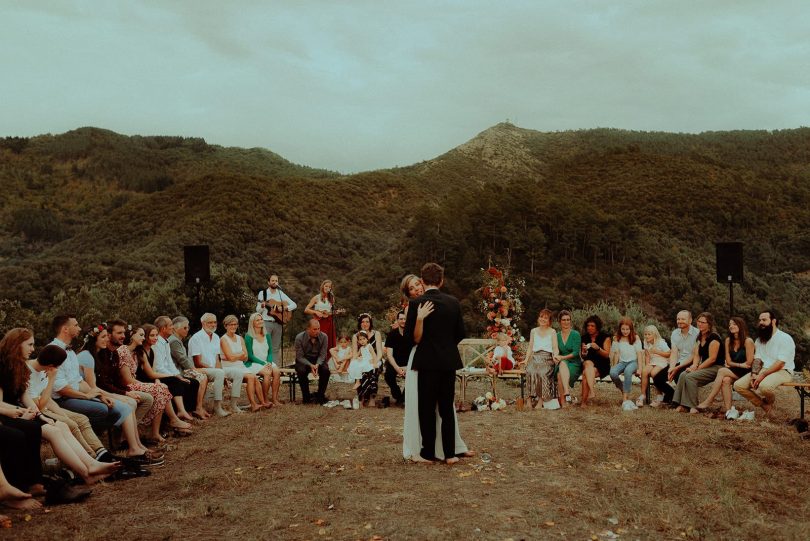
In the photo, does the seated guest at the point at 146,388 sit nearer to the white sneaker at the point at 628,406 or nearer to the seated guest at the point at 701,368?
the white sneaker at the point at 628,406

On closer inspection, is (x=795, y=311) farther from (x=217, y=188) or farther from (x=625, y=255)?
(x=217, y=188)

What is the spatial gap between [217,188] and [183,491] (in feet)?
104

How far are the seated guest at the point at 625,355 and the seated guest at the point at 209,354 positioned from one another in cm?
431

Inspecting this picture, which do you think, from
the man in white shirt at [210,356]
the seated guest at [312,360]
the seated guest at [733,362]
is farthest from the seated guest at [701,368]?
the man in white shirt at [210,356]

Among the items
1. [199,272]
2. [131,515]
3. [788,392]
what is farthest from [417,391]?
[199,272]

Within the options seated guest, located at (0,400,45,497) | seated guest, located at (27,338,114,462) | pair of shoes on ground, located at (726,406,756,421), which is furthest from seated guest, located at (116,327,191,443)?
pair of shoes on ground, located at (726,406,756,421)

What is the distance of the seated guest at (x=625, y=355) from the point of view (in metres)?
7.57

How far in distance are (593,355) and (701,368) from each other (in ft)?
3.96

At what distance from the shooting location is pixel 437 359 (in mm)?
4645

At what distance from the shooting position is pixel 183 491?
167 inches

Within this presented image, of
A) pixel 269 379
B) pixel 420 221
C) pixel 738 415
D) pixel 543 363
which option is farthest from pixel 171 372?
pixel 420 221

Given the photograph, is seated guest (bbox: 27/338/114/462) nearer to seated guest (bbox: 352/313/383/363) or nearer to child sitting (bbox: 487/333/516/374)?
seated guest (bbox: 352/313/383/363)

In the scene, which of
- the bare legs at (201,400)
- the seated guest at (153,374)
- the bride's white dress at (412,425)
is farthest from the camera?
the bare legs at (201,400)

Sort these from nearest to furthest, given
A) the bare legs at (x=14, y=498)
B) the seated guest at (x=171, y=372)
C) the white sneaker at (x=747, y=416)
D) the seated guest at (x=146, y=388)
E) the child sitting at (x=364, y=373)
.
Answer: the bare legs at (x=14, y=498)
the seated guest at (x=146, y=388)
the white sneaker at (x=747, y=416)
the seated guest at (x=171, y=372)
the child sitting at (x=364, y=373)
